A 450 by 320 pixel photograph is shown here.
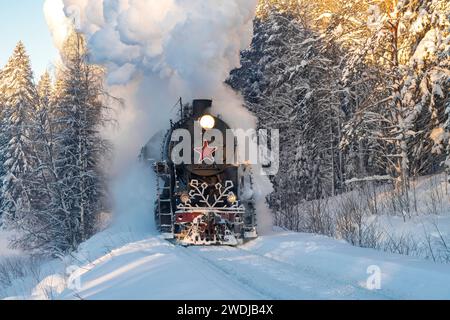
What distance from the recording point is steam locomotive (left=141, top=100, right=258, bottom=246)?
510 inches

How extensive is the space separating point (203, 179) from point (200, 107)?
6.56ft

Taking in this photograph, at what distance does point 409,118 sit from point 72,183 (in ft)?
53.3

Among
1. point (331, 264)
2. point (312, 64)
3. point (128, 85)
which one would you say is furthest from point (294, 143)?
point (331, 264)

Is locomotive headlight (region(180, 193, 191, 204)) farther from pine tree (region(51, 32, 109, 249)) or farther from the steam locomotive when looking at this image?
pine tree (region(51, 32, 109, 249))

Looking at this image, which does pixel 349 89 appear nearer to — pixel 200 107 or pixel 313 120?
pixel 313 120

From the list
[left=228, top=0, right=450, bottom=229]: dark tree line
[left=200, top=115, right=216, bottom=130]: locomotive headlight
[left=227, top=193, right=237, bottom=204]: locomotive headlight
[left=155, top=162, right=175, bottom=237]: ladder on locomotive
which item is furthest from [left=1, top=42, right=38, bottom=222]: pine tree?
[left=227, top=193, right=237, bottom=204]: locomotive headlight

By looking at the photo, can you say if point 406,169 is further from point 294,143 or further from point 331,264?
point 294,143

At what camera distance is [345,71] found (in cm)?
1653

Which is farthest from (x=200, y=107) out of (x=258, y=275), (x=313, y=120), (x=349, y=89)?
(x=313, y=120)

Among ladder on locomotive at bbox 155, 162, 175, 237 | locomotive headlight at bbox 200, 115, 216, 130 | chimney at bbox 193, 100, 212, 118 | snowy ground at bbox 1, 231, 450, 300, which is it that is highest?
chimney at bbox 193, 100, 212, 118

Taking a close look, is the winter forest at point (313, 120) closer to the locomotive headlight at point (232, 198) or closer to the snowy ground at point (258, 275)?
the locomotive headlight at point (232, 198)

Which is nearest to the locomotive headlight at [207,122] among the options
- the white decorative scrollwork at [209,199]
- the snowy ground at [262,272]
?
the white decorative scrollwork at [209,199]

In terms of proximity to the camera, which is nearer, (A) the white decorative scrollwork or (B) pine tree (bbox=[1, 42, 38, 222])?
(A) the white decorative scrollwork

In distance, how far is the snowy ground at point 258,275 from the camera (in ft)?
20.6
